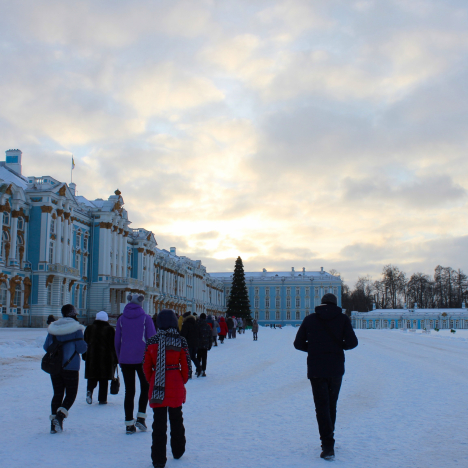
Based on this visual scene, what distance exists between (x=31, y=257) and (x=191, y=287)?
49.2 metres

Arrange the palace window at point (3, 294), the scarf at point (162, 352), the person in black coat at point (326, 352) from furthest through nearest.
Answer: the palace window at point (3, 294), the person in black coat at point (326, 352), the scarf at point (162, 352)

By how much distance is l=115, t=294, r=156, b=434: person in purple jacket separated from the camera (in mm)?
7199

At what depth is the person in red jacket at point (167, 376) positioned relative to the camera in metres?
5.60

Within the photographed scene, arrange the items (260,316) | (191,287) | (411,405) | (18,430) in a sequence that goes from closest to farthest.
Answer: (18,430), (411,405), (191,287), (260,316)

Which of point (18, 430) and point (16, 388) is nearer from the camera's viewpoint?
point (18, 430)

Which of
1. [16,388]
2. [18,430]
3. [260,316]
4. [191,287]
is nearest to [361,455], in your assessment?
[18,430]

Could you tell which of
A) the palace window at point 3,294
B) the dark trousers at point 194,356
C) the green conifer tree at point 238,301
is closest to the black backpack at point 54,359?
the dark trousers at point 194,356

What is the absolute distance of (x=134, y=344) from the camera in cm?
731

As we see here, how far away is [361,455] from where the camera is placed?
5.93 meters

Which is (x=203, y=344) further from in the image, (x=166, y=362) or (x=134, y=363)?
(x=166, y=362)

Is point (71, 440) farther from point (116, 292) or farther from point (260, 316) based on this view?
point (260, 316)

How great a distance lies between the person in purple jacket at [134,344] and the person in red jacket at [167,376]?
1.48 meters

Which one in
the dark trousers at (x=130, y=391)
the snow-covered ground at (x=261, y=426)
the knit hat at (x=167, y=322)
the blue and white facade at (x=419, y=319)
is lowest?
the blue and white facade at (x=419, y=319)

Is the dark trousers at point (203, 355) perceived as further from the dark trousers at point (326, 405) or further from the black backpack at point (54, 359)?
the dark trousers at point (326, 405)
